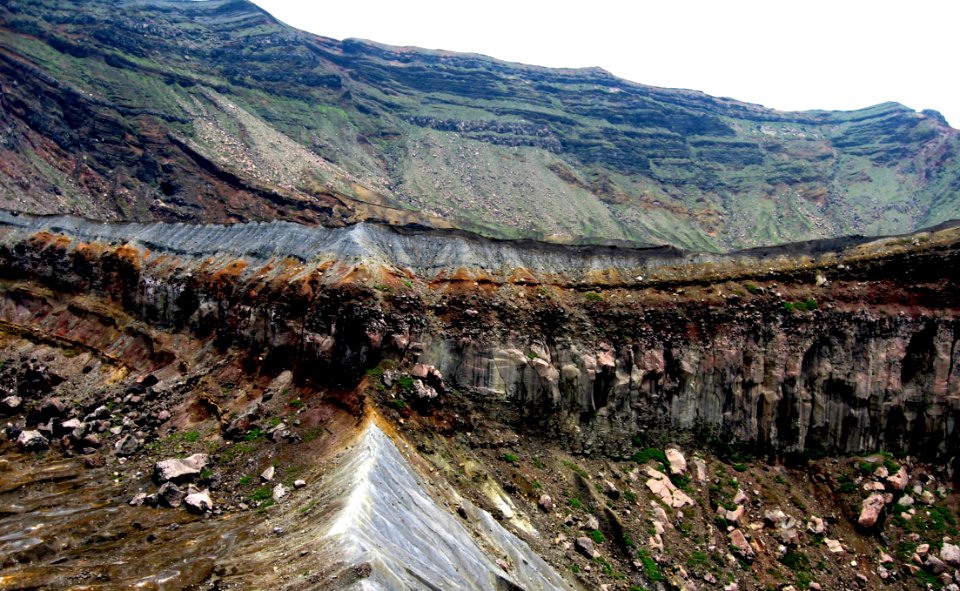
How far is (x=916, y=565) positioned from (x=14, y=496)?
1473 inches

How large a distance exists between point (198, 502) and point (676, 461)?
21398 mm

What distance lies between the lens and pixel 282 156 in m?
136

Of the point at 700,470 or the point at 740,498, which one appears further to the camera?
the point at 700,470

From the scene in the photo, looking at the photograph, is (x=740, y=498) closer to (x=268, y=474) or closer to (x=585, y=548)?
(x=585, y=548)

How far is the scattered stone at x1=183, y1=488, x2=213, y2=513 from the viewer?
2056 centimetres

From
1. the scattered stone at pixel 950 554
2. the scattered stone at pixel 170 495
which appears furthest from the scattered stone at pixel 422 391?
the scattered stone at pixel 950 554

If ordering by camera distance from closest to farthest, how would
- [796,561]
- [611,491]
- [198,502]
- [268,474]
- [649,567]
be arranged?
[198,502] < [268,474] < [649,567] < [796,561] < [611,491]

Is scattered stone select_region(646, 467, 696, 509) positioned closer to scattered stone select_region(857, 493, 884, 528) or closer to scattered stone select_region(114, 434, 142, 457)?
scattered stone select_region(857, 493, 884, 528)

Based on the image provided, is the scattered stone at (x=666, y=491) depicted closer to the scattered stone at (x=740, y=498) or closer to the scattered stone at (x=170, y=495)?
the scattered stone at (x=740, y=498)

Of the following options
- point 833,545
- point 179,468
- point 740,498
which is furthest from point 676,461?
point 179,468

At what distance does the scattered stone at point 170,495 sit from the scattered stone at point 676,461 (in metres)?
21.5

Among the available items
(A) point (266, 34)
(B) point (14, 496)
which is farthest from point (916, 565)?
(A) point (266, 34)

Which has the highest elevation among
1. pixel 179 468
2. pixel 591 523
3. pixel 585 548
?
pixel 179 468

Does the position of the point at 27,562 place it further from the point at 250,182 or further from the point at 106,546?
the point at 250,182
